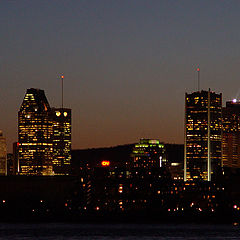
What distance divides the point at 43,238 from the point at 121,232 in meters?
21.0

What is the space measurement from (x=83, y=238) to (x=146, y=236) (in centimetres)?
1183

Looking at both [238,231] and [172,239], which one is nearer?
[172,239]

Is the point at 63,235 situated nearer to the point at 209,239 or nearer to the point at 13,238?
the point at 13,238

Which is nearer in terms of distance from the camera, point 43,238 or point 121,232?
point 43,238

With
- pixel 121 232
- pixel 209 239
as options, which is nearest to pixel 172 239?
pixel 209 239

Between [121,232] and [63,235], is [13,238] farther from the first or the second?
[121,232]

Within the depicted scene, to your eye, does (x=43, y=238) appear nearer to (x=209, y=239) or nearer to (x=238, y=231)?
(x=209, y=239)

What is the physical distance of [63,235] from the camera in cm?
16300

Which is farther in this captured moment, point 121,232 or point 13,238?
point 121,232

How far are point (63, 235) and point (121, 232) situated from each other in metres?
12.6

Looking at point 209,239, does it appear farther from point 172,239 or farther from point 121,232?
point 121,232

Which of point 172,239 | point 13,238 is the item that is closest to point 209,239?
point 172,239

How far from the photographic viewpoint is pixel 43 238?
505 feet

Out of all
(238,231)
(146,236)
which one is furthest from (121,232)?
(238,231)
